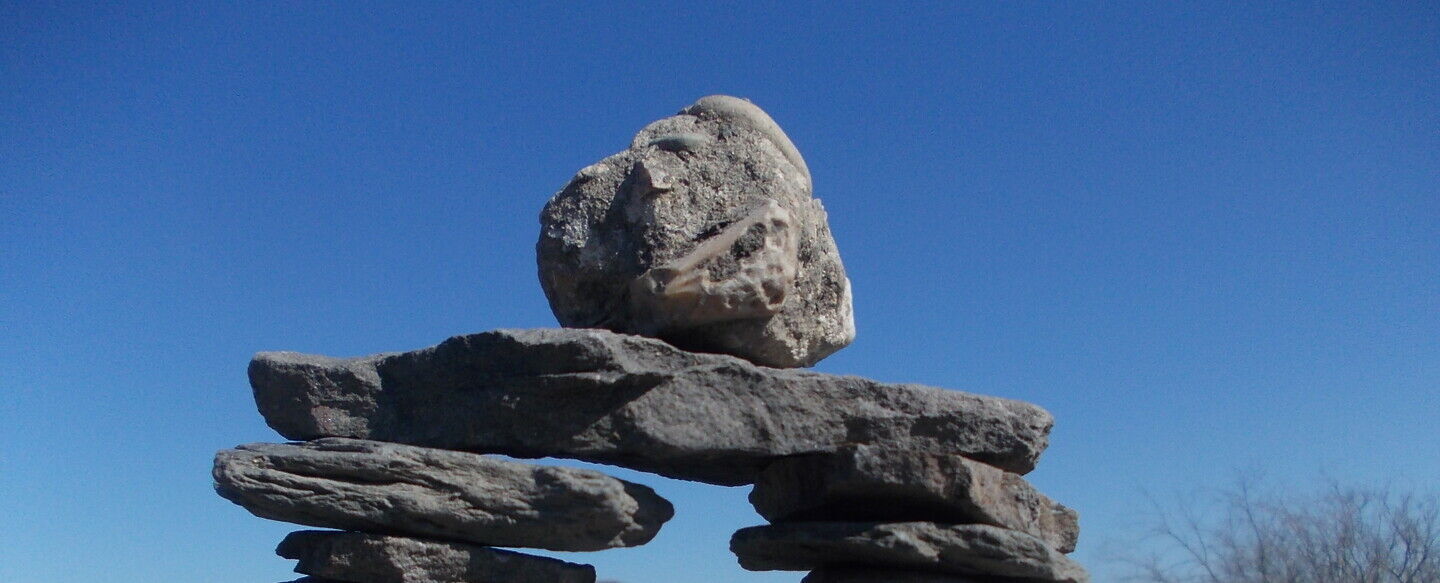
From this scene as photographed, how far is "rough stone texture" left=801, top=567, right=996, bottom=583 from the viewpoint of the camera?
241 inches

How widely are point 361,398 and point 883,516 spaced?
285cm

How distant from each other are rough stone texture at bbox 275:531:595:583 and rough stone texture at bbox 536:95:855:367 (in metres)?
1.46

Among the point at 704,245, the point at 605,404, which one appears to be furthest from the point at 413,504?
the point at 704,245

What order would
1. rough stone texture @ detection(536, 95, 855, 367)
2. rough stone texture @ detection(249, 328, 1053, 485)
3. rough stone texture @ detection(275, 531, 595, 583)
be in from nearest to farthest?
rough stone texture @ detection(275, 531, 595, 583)
rough stone texture @ detection(249, 328, 1053, 485)
rough stone texture @ detection(536, 95, 855, 367)

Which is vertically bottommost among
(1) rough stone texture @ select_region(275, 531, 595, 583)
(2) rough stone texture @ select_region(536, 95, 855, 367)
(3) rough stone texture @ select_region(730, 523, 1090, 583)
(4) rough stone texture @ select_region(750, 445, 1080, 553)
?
(1) rough stone texture @ select_region(275, 531, 595, 583)

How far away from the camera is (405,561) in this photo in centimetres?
565

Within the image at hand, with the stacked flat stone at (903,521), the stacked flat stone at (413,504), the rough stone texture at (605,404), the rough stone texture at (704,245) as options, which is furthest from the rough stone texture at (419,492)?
the rough stone texture at (704,245)

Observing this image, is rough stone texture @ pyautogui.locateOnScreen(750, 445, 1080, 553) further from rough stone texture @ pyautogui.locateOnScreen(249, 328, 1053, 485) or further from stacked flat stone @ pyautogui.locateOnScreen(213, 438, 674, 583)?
stacked flat stone @ pyautogui.locateOnScreen(213, 438, 674, 583)

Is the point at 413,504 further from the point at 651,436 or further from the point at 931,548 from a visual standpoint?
the point at 931,548

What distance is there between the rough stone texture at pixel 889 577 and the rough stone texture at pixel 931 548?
0.03 meters

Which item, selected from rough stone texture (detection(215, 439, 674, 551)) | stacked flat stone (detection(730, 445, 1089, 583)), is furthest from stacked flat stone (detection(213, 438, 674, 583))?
stacked flat stone (detection(730, 445, 1089, 583))

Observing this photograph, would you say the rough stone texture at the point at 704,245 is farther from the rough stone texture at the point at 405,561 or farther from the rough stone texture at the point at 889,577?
the rough stone texture at the point at 405,561

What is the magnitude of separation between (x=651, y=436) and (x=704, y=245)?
3.64 feet

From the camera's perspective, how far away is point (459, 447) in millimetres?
6160
